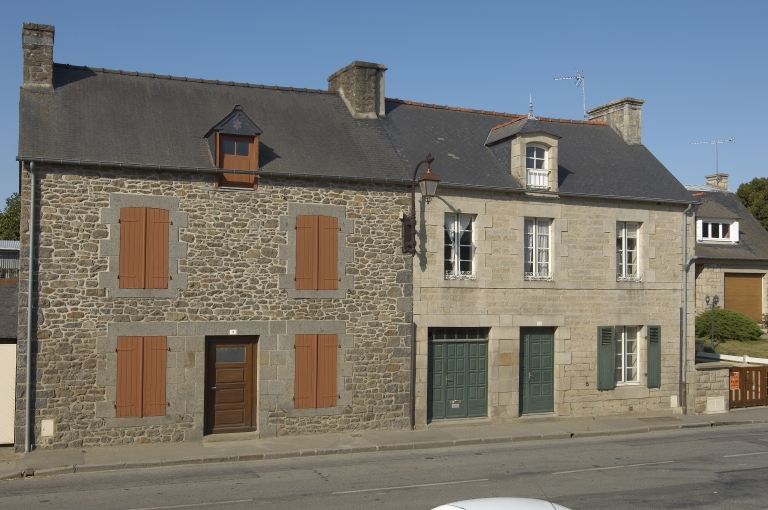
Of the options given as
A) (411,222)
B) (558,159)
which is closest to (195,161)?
(411,222)

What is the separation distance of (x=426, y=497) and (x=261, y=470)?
336cm

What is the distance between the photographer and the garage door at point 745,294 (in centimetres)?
3206

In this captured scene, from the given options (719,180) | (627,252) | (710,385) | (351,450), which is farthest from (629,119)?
(719,180)

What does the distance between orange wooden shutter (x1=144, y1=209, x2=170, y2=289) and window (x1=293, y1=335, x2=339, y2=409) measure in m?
2.99

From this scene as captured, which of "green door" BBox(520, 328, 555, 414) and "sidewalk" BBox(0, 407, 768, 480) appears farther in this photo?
"green door" BBox(520, 328, 555, 414)

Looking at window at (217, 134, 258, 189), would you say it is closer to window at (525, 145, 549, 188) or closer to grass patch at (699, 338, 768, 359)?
window at (525, 145, 549, 188)

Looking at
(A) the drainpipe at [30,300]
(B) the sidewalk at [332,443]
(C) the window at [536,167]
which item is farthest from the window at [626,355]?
(A) the drainpipe at [30,300]

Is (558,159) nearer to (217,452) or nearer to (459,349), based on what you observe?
(459,349)

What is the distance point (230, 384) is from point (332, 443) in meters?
2.39

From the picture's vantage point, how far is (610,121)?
2228cm

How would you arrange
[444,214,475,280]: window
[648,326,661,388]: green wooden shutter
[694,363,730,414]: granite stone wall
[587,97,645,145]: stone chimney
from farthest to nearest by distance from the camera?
[587,97,645,145]: stone chimney → [694,363,730,414]: granite stone wall → [648,326,661,388]: green wooden shutter → [444,214,475,280]: window

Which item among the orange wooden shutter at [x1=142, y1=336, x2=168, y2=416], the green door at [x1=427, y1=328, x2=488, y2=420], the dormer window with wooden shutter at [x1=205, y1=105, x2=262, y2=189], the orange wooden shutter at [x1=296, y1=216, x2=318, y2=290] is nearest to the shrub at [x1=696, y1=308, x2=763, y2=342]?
the green door at [x1=427, y1=328, x2=488, y2=420]

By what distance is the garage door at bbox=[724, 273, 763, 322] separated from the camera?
3206cm

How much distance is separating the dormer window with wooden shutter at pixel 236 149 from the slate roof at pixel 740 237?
22276 millimetres
